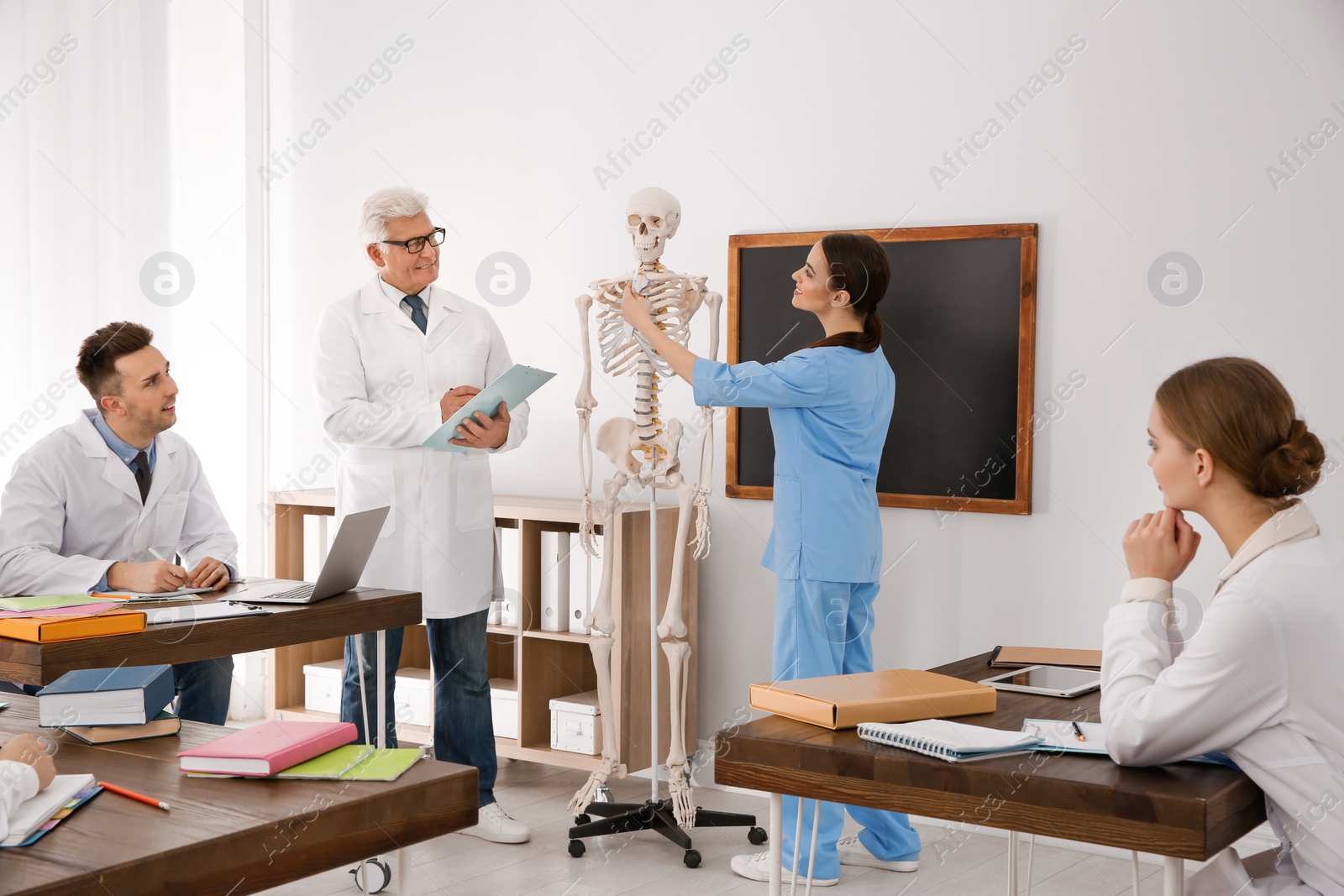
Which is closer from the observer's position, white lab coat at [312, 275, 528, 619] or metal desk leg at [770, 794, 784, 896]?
metal desk leg at [770, 794, 784, 896]

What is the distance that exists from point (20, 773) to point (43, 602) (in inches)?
39.7

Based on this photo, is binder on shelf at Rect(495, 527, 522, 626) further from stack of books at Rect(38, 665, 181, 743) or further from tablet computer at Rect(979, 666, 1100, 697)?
tablet computer at Rect(979, 666, 1100, 697)

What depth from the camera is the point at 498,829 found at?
3.67 meters

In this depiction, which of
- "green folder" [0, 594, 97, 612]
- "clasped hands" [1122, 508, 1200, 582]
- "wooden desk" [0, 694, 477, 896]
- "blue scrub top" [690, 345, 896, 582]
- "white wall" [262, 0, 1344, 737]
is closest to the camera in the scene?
"wooden desk" [0, 694, 477, 896]

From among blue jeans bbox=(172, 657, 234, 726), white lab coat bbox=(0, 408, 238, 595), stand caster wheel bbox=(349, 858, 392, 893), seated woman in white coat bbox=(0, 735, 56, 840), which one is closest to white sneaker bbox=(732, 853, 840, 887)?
stand caster wheel bbox=(349, 858, 392, 893)

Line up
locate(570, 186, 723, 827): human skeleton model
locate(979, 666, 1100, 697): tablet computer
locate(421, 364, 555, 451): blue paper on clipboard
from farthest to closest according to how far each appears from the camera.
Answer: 1. locate(570, 186, 723, 827): human skeleton model
2. locate(421, 364, 555, 451): blue paper on clipboard
3. locate(979, 666, 1100, 697): tablet computer

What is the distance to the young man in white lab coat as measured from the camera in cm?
275

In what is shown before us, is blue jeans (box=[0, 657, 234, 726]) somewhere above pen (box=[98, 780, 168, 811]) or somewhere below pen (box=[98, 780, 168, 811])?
below

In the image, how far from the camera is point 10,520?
9.34ft

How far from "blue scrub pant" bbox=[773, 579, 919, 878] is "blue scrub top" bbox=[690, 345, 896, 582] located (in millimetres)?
50

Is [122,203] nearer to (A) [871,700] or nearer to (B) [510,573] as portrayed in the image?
(B) [510,573]

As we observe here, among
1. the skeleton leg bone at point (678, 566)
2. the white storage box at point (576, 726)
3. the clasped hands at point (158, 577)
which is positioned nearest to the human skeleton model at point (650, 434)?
the skeleton leg bone at point (678, 566)

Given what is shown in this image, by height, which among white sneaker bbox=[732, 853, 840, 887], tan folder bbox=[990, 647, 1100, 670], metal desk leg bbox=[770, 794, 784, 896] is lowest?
white sneaker bbox=[732, 853, 840, 887]

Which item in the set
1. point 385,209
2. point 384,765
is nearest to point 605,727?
point 385,209
